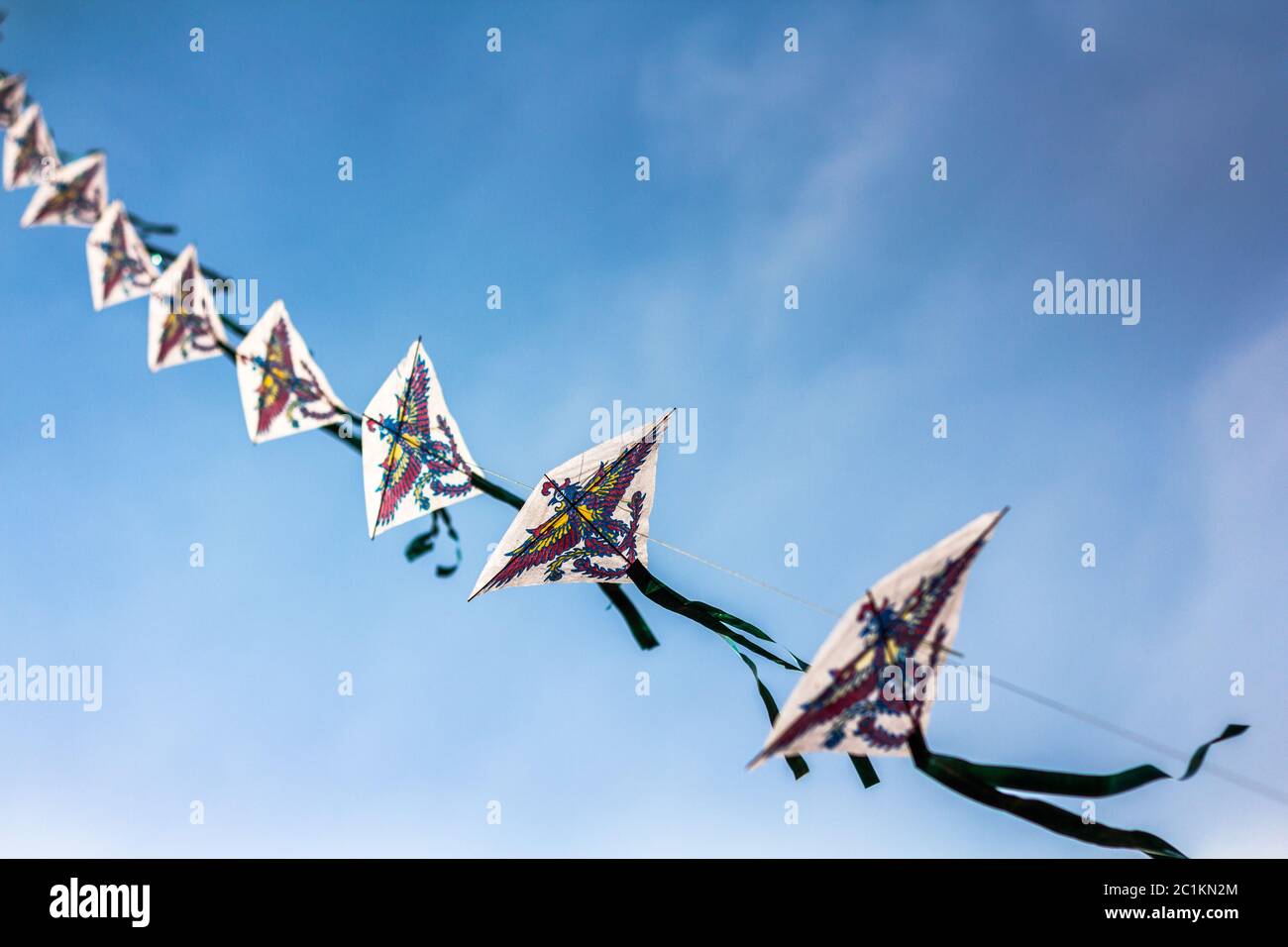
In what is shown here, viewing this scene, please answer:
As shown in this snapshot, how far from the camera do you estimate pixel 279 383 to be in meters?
4.98

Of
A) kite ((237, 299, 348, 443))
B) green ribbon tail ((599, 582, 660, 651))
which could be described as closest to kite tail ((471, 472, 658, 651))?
green ribbon tail ((599, 582, 660, 651))

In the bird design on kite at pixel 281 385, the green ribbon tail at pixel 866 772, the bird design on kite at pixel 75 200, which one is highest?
the bird design on kite at pixel 75 200

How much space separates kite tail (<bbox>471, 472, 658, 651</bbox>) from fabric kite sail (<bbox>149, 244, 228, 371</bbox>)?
192 cm

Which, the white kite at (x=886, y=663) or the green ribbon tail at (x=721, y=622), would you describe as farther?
the green ribbon tail at (x=721, y=622)

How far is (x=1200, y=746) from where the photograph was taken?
4047 mm

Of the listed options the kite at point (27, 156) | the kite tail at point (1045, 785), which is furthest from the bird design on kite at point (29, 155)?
the kite tail at point (1045, 785)

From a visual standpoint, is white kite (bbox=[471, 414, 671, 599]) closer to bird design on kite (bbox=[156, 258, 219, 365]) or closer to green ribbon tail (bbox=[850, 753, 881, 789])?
green ribbon tail (bbox=[850, 753, 881, 789])

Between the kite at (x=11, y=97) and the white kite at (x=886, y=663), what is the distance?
613 centimetres

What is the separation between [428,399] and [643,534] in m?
1.68

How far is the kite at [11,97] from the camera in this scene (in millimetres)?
5215

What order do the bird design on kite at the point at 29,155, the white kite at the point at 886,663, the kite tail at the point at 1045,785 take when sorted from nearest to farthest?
the white kite at the point at 886,663, the kite tail at the point at 1045,785, the bird design on kite at the point at 29,155

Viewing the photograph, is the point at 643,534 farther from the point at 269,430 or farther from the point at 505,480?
the point at 269,430

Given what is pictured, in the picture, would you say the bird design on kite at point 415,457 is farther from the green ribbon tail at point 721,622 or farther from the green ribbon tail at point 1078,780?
the green ribbon tail at point 1078,780

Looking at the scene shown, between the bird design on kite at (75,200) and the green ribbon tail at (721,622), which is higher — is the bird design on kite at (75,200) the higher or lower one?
the higher one
